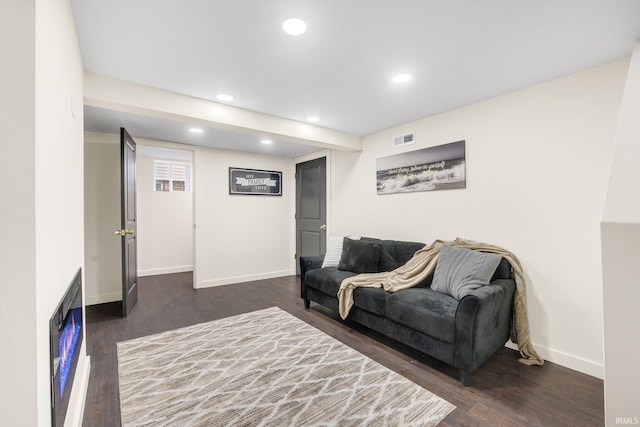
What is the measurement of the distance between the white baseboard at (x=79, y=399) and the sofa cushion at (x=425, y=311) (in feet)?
7.06

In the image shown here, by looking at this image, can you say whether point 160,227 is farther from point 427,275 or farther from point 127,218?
point 427,275

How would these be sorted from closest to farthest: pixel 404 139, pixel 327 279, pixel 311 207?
pixel 327 279 → pixel 404 139 → pixel 311 207

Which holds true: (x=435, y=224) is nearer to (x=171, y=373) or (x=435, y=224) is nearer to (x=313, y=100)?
(x=313, y=100)

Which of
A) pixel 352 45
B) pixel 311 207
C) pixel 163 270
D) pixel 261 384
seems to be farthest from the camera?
pixel 163 270

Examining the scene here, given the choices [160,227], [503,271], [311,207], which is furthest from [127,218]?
[503,271]

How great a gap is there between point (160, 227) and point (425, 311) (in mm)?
5255

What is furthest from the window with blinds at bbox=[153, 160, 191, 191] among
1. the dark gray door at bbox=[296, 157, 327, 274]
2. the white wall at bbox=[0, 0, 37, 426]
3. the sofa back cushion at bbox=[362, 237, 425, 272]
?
the white wall at bbox=[0, 0, 37, 426]

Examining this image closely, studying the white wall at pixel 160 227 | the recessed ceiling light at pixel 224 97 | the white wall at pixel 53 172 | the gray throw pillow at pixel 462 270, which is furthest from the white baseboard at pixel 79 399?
the white wall at pixel 160 227

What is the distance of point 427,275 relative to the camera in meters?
2.69

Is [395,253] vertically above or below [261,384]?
above

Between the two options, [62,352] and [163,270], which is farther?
[163,270]

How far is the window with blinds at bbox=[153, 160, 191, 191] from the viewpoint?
557cm

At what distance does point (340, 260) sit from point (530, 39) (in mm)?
2665

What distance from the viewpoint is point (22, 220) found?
0.84m
